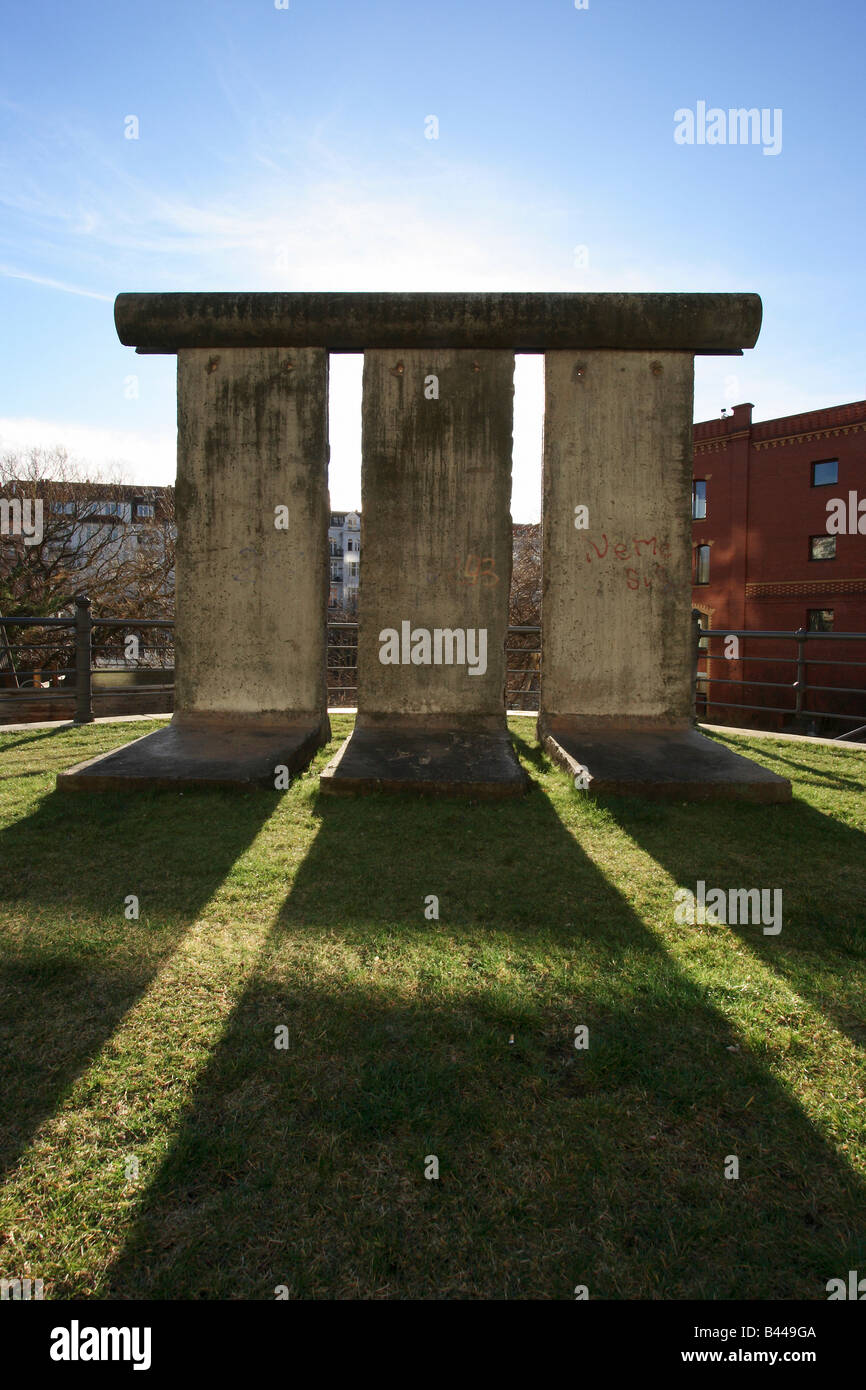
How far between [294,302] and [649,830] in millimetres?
5578

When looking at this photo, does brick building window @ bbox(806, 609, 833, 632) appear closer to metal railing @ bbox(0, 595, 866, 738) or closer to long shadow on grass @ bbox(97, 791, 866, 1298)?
metal railing @ bbox(0, 595, 866, 738)

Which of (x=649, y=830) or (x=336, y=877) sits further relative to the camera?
(x=649, y=830)

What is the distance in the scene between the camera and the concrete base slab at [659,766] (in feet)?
17.1

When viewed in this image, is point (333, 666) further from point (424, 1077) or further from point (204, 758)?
point (424, 1077)

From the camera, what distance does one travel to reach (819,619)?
30156 mm

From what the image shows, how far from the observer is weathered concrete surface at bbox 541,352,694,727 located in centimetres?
660

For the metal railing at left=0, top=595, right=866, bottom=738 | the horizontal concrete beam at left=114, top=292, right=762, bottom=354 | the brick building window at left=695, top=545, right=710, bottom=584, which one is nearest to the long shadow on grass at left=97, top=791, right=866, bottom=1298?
the metal railing at left=0, top=595, right=866, bottom=738

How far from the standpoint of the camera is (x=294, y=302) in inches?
258

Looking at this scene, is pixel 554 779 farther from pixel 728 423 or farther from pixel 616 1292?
pixel 728 423

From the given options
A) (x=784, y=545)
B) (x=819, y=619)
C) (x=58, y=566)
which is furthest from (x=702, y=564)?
(x=58, y=566)

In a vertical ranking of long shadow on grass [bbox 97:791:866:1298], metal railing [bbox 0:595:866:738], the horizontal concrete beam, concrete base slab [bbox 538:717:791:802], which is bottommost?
long shadow on grass [bbox 97:791:866:1298]

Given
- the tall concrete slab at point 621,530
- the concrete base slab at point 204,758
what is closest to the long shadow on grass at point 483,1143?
the concrete base slab at point 204,758

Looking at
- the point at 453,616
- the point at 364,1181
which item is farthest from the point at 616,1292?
the point at 453,616

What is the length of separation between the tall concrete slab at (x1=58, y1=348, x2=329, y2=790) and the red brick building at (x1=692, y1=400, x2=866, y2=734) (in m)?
25.1
